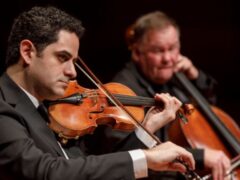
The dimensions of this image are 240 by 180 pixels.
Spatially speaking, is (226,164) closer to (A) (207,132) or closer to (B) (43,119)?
(A) (207,132)

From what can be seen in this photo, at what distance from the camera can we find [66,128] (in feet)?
5.59

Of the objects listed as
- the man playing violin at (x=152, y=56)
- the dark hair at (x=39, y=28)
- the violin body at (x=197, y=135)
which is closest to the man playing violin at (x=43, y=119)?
the dark hair at (x=39, y=28)

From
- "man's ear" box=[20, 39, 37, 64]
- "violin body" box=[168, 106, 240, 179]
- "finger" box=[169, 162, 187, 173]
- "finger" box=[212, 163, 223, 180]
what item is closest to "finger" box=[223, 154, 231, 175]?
"finger" box=[212, 163, 223, 180]

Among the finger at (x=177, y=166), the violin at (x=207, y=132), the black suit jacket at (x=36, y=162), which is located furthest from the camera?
the violin at (x=207, y=132)

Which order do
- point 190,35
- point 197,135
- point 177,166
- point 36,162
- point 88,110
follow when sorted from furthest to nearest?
point 190,35, point 197,135, point 88,110, point 177,166, point 36,162

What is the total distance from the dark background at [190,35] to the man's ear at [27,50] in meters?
1.34

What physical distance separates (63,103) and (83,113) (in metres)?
0.07

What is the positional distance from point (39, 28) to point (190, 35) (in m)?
1.77

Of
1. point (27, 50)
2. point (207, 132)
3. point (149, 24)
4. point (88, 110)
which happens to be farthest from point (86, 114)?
point (149, 24)

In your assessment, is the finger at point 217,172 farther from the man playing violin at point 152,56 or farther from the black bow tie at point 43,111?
the black bow tie at point 43,111

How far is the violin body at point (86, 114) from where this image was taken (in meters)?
1.72

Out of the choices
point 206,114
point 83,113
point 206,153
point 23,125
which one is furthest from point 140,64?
point 23,125

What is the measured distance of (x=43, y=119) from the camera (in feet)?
5.74

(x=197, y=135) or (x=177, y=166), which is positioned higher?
(x=177, y=166)
